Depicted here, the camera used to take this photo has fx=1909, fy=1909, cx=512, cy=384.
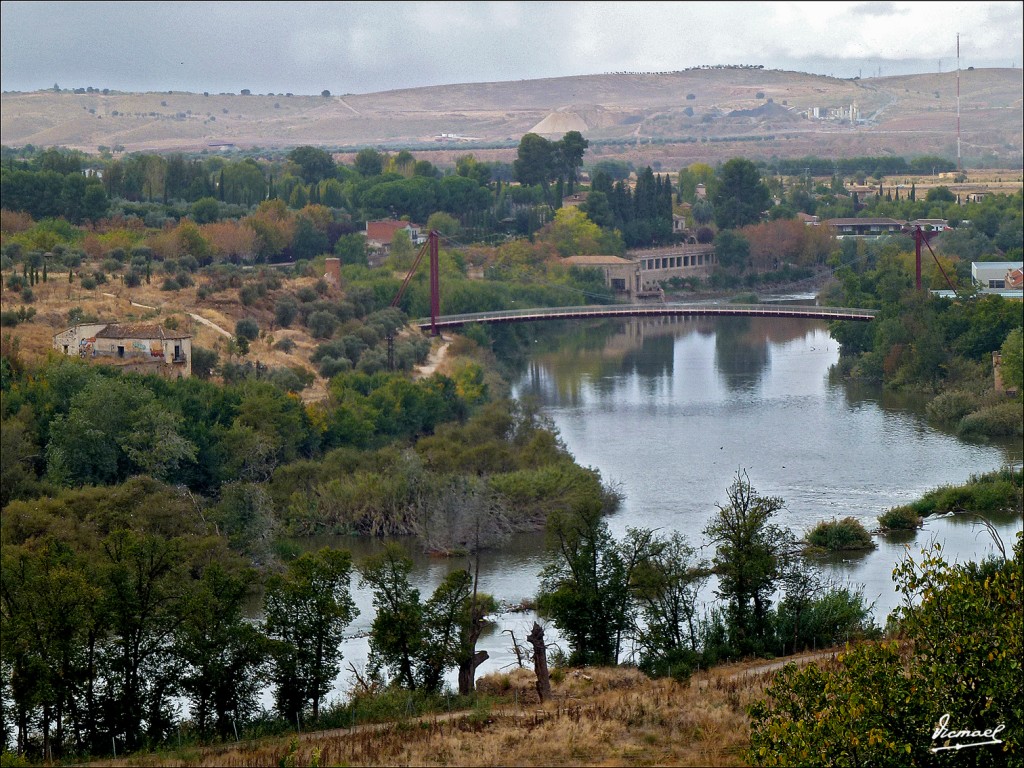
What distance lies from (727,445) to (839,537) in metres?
4.64

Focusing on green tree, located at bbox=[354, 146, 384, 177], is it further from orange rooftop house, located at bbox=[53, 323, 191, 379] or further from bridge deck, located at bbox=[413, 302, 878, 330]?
orange rooftop house, located at bbox=[53, 323, 191, 379]

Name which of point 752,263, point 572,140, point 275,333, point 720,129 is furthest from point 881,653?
point 720,129

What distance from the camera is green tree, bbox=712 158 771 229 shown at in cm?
3828

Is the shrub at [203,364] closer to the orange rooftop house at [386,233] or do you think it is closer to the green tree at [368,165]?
the orange rooftop house at [386,233]

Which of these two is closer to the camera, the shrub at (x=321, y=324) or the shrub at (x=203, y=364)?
the shrub at (x=203, y=364)

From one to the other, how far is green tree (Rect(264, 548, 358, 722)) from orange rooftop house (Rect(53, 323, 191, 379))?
324 inches

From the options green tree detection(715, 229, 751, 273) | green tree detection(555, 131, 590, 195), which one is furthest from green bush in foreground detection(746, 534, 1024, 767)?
green tree detection(555, 131, 590, 195)

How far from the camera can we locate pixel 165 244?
1043 inches

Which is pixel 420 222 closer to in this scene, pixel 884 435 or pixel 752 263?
pixel 752 263


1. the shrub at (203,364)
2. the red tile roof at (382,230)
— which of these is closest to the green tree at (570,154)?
the red tile roof at (382,230)

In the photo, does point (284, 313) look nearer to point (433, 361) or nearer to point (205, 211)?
point (433, 361)

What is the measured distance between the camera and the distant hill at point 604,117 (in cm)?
7375

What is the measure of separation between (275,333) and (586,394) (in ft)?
12.7

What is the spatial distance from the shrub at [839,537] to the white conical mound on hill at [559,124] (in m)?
66.0
